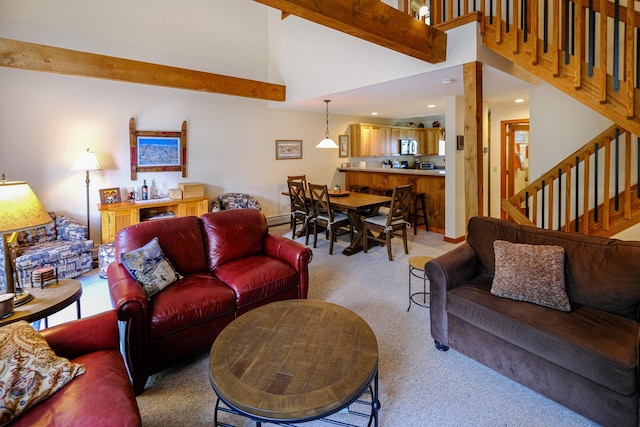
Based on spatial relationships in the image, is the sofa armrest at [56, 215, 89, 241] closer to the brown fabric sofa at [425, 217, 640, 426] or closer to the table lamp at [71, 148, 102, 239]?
the table lamp at [71, 148, 102, 239]

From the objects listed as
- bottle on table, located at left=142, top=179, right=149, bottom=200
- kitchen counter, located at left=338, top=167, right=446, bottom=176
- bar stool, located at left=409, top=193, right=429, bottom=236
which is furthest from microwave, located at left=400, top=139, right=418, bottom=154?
bottle on table, located at left=142, top=179, right=149, bottom=200

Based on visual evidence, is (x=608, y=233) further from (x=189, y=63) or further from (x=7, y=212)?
(x=189, y=63)

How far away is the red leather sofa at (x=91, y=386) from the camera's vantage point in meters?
1.23

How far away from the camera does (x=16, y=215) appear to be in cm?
182

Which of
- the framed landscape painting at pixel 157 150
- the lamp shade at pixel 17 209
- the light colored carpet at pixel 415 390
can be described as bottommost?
the light colored carpet at pixel 415 390

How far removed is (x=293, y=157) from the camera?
7.03 metres

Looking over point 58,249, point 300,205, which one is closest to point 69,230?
point 58,249

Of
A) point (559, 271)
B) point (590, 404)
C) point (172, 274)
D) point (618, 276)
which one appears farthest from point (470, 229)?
point (172, 274)

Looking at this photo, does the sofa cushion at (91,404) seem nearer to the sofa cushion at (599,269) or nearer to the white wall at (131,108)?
the sofa cushion at (599,269)

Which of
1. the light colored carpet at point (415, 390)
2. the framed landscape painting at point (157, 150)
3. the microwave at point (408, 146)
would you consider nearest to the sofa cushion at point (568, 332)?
the light colored carpet at point (415, 390)

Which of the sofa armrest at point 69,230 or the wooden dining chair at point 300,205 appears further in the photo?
the wooden dining chair at point 300,205

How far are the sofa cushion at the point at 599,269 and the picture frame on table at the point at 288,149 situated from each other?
505cm

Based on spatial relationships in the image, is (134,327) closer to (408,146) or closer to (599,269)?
(599,269)

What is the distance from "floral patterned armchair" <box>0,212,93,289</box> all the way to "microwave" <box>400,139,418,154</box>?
6931 millimetres
